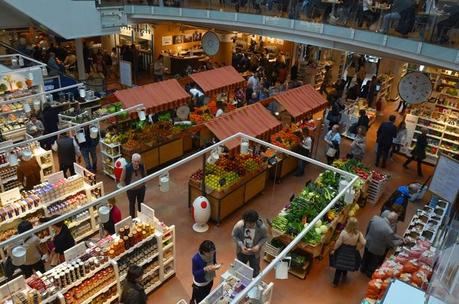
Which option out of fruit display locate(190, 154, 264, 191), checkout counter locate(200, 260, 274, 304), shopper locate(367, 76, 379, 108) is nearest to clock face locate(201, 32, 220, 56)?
shopper locate(367, 76, 379, 108)

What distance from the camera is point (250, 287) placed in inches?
170

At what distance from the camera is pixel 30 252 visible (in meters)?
6.57

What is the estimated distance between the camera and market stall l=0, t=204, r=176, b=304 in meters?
5.87

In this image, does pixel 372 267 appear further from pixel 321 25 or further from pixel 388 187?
pixel 321 25

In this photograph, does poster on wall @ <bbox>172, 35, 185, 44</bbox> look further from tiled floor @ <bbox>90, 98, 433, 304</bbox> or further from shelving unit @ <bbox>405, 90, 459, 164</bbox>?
shelving unit @ <bbox>405, 90, 459, 164</bbox>

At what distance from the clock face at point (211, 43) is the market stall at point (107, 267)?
10.1 meters

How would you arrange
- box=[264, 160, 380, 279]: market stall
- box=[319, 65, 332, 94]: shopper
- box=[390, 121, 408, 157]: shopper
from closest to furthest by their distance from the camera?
box=[264, 160, 380, 279]: market stall → box=[390, 121, 408, 157]: shopper → box=[319, 65, 332, 94]: shopper

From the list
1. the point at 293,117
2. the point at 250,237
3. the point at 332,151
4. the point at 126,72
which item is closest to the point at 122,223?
the point at 250,237

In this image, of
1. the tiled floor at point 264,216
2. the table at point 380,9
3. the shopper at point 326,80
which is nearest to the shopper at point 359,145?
the tiled floor at point 264,216

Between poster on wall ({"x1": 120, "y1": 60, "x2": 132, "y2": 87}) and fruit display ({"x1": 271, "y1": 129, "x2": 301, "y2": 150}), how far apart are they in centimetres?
830

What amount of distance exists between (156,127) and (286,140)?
147 inches

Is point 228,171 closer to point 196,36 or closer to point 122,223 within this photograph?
point 122,223

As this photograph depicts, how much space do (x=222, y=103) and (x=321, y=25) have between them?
3.98 metres

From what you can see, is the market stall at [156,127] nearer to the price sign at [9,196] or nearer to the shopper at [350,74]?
the price sign at [9,196]
